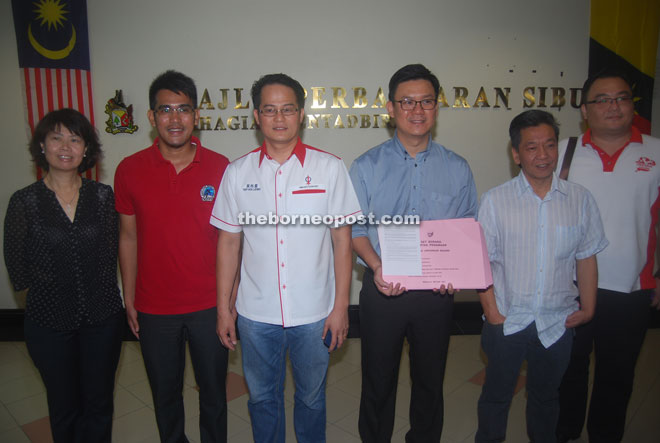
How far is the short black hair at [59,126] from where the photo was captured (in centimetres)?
180

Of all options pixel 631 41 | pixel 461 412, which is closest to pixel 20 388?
pixel 461 412

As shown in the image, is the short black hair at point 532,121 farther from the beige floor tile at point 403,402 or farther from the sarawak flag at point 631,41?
the sarawak flag at point 631,41

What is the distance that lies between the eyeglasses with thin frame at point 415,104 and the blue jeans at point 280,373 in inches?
42.2

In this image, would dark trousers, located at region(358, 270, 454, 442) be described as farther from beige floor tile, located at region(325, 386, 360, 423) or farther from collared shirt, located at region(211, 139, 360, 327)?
beige floor tile, located at region(325, 386, 360, 423)

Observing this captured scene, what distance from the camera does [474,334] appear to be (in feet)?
12.3

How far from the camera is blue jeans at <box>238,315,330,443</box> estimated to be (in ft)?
5.65

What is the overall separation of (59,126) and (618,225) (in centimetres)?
277

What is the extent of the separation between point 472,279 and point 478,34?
2.91 metres

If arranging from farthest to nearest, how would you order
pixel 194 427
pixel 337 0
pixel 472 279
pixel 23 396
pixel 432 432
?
pixel 337 0 < pixel 23 396 < pixel 194 427 < pixel 432 432 < pixel 472 279

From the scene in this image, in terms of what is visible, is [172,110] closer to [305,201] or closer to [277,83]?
[277,83]

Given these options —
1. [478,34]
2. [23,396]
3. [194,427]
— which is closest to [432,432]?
[194,427]

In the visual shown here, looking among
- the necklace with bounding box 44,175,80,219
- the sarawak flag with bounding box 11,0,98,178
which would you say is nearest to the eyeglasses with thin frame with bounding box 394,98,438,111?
the necklace with bounding box 44,175,80,219

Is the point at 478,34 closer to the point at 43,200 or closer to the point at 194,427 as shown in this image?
the point at 43,200

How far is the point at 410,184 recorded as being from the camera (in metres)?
1.86
